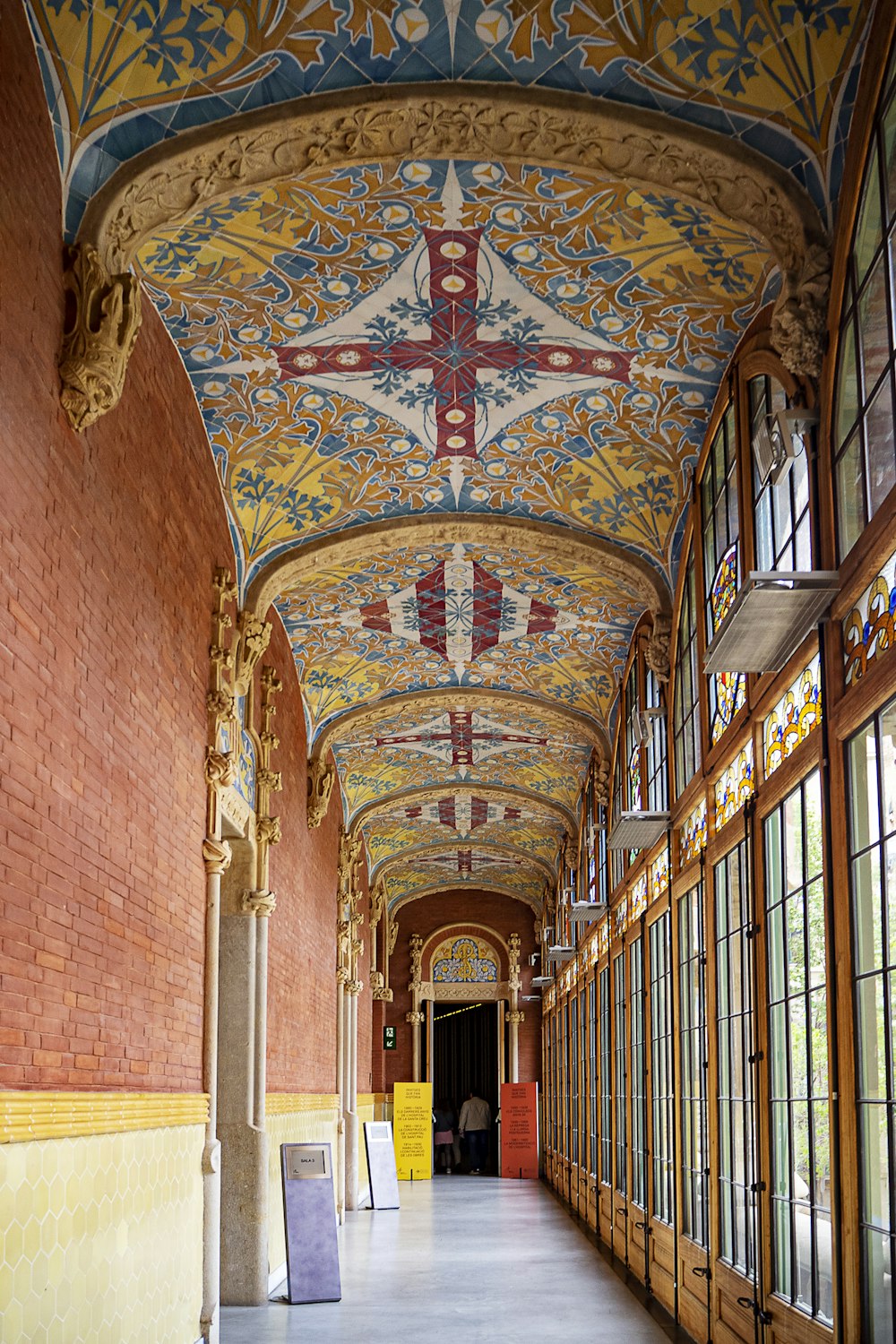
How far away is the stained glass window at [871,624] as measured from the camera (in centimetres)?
479

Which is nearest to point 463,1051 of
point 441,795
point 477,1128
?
point 477,1128

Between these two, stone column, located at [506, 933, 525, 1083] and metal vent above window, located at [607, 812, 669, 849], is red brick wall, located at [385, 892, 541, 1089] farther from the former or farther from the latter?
metal vent above window, located at [607, 812, 669, 849]

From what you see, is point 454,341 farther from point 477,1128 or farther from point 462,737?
point 477,1128

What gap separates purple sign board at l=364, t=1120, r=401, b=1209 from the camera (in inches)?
729

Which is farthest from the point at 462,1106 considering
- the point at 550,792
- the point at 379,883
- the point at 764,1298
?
the point at 764,1298

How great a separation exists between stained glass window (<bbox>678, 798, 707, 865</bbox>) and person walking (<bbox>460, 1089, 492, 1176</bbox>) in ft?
69.0

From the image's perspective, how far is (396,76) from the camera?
562 centimetres

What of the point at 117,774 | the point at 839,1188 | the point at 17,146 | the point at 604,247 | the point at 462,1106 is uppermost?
the point at 604,247

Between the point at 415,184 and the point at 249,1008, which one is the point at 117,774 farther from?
the point at 249,1008

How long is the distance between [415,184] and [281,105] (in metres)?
0.89

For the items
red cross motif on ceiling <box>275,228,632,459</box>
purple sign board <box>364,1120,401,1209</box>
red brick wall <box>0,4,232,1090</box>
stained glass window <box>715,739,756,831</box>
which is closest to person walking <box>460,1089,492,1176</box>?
purple sign board <box>364,1120,401,1209</box>

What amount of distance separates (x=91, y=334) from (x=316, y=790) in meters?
8.92

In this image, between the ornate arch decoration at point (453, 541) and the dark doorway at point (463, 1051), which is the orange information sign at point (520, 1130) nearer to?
the dark doorway at point (463, 1051)

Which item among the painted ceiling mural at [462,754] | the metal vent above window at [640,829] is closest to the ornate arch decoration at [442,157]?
the metal vent above window at [640,829]
